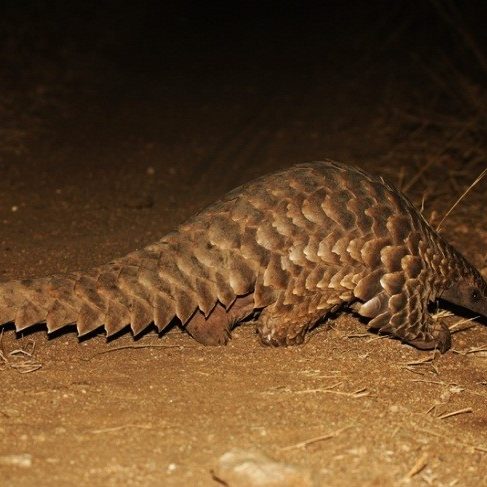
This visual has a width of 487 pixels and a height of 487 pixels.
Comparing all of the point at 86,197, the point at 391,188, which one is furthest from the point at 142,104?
the point at 391,188

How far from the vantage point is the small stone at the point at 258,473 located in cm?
309

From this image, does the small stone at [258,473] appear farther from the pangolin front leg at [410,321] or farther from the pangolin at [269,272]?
the pangolin front leg at [410,321]

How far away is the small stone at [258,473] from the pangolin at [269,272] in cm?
109

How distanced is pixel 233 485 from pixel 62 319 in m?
1.36

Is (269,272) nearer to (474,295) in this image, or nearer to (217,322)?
(217,322)

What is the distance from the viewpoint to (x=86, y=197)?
24.0ft

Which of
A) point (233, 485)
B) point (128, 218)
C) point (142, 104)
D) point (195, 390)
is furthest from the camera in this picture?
point (142, 104)

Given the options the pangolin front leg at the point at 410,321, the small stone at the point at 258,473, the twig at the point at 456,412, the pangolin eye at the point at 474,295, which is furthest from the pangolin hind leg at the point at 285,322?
the small stone at the point at 258,473

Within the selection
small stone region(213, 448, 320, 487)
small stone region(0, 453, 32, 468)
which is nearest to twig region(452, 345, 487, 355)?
small stone region(213, 448, 320, 487)

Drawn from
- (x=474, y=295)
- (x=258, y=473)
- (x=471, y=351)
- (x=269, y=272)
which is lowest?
(x=471, y=351)

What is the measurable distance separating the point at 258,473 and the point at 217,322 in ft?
4.87

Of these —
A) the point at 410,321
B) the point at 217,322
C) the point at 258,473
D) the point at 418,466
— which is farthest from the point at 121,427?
the point at 410,321

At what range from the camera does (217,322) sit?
4.52 m

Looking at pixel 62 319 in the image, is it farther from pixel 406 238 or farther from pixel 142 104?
pixel 142 104
